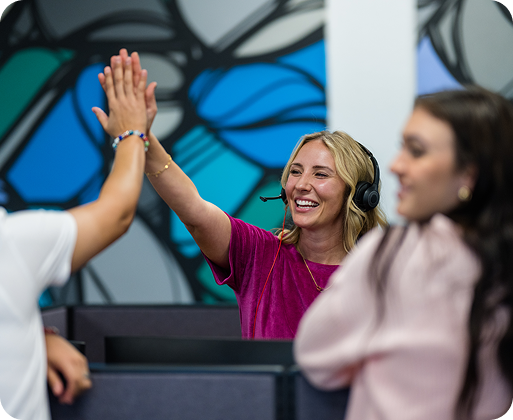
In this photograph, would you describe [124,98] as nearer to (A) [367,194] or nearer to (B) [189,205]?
(B) [189,205]

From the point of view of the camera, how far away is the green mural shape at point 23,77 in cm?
299

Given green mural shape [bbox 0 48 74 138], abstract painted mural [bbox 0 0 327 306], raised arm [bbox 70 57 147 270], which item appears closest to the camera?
raised arm [bbox 70 57 147 270]

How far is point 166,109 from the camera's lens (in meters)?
2.88

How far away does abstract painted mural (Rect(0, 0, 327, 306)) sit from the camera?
9.15ft

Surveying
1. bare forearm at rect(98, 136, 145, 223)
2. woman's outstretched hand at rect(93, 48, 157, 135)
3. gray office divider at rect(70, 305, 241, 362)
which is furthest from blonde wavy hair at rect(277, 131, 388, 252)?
bare forearm at rect(98, 136, 145, 223)

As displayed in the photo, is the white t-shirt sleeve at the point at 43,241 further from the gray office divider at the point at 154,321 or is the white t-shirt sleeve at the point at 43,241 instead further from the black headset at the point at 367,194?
the gray office divider at the point at 154,321

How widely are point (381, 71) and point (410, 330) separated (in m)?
2.19

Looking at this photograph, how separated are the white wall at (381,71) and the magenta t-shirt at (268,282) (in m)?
1.18

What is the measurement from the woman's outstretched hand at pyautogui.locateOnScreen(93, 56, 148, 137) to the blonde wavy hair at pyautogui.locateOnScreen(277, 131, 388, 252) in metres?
0.77

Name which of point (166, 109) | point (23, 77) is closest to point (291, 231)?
point (166, 109)

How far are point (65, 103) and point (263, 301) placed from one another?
7.08 ft

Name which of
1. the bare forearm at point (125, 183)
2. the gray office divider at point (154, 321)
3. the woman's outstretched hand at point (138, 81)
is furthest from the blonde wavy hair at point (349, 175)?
the bare forearm at point (125, 183)

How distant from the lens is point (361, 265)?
71 centimetres

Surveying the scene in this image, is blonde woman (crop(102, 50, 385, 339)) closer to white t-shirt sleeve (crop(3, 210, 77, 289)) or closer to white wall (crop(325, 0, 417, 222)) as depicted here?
white t-shirt sleeve (crop(3, 210, 77, 289))
